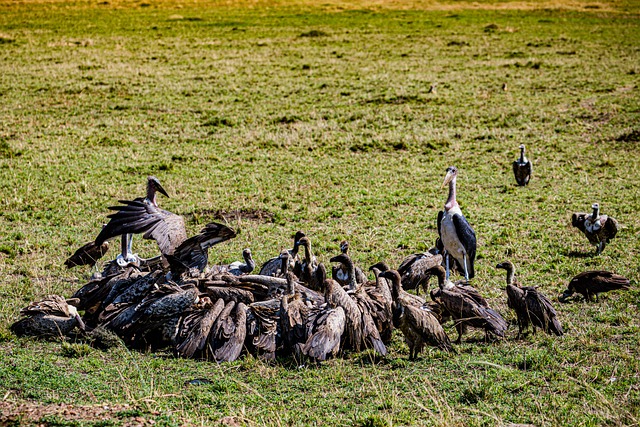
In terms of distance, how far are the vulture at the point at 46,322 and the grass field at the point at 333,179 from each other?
0.56 feet

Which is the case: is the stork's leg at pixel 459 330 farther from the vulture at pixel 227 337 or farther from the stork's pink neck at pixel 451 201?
the stork's pink neck at pixel 451 201

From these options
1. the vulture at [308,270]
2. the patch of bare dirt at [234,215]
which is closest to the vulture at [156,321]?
the vulture at [308,270]

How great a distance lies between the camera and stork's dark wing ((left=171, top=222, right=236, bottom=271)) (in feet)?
26.7

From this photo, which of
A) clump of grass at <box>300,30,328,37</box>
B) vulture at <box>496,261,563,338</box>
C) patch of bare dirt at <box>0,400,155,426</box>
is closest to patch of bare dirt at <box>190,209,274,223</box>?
vulture at <box>496,261,563,338</box>

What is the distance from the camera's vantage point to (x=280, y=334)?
7.50 metres

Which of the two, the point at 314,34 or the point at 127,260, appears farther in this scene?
the point at 314,34

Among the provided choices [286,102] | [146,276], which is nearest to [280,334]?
[146,276]

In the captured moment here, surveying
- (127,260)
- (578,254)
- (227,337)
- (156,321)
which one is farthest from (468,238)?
(127,260)

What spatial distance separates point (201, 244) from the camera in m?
8.31

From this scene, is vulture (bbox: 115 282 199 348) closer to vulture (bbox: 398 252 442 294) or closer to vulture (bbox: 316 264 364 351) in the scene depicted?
vulture (bbox: 316 264 364 351)

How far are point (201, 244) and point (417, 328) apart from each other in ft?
8.42

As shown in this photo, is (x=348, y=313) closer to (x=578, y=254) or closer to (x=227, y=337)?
(x=227, y=337)

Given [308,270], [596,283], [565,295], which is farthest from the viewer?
[308,270]

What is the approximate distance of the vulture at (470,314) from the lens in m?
7.69
